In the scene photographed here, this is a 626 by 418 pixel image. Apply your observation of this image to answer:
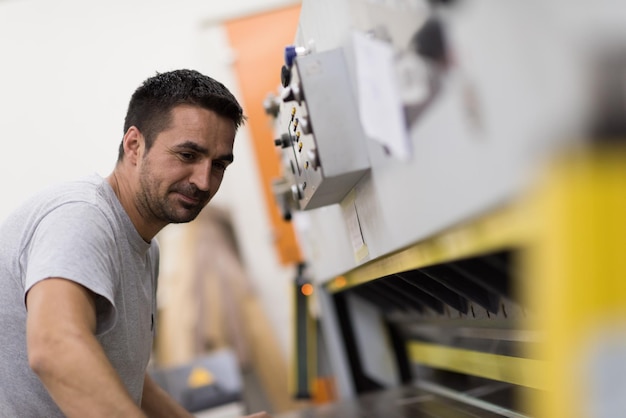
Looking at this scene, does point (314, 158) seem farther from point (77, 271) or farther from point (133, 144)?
point (133, 144)

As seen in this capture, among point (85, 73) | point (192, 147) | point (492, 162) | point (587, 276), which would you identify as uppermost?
point (85, 73)

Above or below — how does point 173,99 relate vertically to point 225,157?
above

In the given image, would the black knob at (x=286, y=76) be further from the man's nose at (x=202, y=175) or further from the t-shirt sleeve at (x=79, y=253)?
the t-shirt sleeve at (x=79, y=253)

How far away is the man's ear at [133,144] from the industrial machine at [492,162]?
267 millimetres

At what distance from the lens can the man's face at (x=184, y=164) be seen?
4.26ft

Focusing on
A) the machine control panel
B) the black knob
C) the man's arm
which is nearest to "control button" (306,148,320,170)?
the machine control panel

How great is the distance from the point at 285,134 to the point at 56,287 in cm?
53

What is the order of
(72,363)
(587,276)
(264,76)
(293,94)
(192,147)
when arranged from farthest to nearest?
(264,76), (192,147), (293,94), (72,363), (587,276)

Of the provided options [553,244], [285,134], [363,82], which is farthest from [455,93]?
[285,134]

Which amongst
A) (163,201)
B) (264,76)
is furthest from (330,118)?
(264,76)

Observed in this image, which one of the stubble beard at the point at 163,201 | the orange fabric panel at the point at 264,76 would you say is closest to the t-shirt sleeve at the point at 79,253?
the stubble beard at the point at 163,201

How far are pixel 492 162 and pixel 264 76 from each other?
309 cm

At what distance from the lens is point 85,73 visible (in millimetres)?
3623

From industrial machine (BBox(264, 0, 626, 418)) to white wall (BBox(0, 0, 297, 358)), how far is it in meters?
2.38
